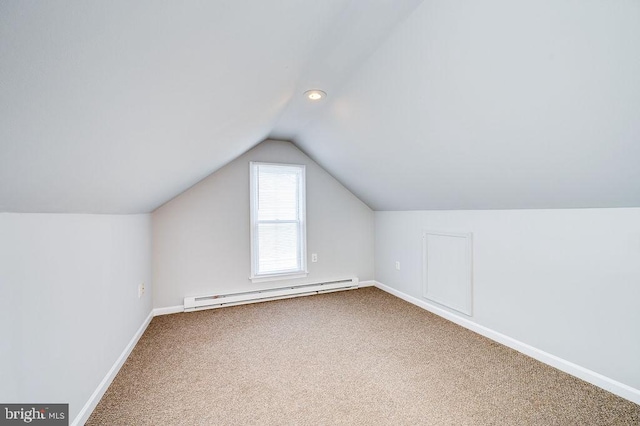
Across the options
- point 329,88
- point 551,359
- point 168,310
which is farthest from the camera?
point 168,310

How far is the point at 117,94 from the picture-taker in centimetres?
83

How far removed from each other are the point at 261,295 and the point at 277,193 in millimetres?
1345

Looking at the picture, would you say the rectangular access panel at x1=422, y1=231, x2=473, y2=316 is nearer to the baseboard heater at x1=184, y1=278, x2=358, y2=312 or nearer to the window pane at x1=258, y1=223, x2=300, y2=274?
the baseboard heater at x1=184, y1=278, x2=358, y2=312

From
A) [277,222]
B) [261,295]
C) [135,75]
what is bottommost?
[261,295]

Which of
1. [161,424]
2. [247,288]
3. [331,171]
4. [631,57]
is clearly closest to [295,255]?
[247,288]

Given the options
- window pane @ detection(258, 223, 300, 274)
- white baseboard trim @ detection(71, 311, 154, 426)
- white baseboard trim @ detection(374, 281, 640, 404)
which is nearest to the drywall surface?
white baseboard trim @ detection(374, 281, 640, 404)

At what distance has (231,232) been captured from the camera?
354 cm

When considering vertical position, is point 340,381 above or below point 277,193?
below

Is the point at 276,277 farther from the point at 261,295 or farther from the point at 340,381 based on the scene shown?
the point at 340,381

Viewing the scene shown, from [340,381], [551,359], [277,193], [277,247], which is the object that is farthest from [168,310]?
[551,359]

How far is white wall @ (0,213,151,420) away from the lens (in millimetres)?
1079

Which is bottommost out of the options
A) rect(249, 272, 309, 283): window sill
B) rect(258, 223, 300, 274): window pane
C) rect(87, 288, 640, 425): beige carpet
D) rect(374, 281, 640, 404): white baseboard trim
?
rect(87, 288, 640, 425): beige carpet

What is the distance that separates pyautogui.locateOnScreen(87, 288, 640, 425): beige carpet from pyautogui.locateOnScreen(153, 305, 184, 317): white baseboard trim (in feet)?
1.02

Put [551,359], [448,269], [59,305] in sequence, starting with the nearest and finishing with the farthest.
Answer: [59,305], [551,359], [448,269]
